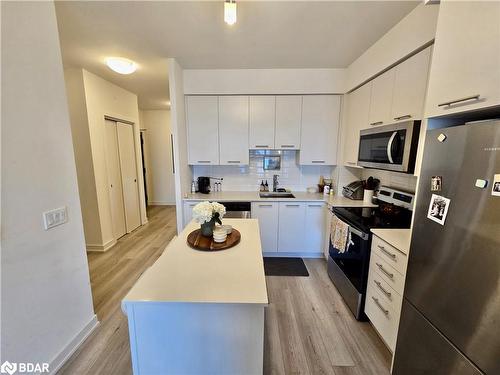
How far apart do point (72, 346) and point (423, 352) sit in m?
2.39

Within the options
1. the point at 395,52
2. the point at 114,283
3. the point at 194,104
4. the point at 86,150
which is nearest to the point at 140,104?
the point at 86,150

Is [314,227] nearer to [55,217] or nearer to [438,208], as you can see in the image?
[438,208]

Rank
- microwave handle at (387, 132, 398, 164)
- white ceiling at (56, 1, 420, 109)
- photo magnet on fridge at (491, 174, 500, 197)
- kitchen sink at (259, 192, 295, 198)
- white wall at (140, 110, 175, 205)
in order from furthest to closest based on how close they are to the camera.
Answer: white wall at (140, 110, 175, 205)
kitchen sink at (259, 192, 295, 198)
microwave handle at (387, 132, 398, 164)
white ceiling at (56, 1, 420, 109)
photo magnet on fridge at (491, 174, 500, 197)

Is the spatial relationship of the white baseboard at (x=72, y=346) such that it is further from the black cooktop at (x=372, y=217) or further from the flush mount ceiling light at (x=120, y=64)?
the flush mount ceiling light at (x=120, y=64)

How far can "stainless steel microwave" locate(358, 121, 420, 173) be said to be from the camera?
1666 millimetres

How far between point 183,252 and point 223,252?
0.28 meters

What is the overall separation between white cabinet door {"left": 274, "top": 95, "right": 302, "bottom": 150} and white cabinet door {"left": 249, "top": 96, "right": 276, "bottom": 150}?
85 millimetres

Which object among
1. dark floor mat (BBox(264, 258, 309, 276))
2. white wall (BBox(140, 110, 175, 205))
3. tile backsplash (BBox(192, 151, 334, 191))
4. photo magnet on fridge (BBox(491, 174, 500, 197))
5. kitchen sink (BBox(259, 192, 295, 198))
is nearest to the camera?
photo magnet on fridge (BBox(491, 174, 500, 197))

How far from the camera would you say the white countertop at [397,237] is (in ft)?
4.66

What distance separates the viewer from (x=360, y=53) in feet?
7.88

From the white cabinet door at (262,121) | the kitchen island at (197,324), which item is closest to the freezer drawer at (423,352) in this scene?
the kitchen island at (197,324)
